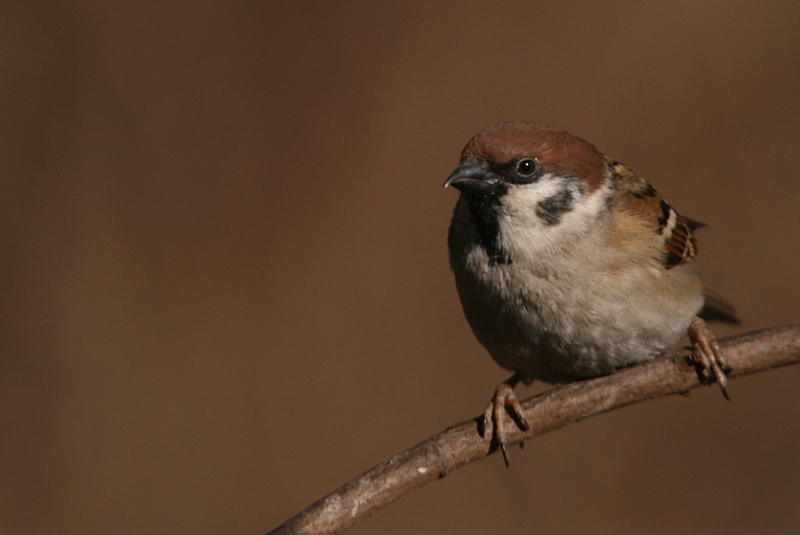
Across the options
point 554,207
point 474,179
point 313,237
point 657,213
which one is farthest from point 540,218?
point 313,237

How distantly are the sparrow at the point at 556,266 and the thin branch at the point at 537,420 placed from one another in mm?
77

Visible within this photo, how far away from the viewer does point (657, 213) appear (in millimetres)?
2500

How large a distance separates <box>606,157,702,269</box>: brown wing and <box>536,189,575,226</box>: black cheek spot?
221 mm

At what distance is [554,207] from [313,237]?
2.24 m

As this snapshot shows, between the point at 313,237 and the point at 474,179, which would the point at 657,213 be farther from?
the point at 313,237

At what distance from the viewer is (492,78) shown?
4.16 metres

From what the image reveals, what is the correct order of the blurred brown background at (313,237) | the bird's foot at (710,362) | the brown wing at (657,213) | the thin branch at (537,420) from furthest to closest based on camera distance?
the blurred brown background at (313,237)
the brown wing at (657,213)
the bird's foot at (710,362)
the thin branch at (537,420)

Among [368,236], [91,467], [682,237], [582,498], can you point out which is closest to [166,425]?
[91,467]

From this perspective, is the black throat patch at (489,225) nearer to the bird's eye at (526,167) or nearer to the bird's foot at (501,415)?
the bird's eye at (526,167)

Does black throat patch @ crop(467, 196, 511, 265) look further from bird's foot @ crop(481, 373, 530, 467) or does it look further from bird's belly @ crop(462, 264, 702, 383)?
bird's foot @ crop(481, 373, 530, 467)

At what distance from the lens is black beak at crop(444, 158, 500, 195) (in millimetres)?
2091

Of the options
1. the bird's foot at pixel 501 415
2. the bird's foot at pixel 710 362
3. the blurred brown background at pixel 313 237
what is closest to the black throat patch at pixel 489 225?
the bird's foot at pixel 501 415

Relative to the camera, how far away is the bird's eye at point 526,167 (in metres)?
2.12

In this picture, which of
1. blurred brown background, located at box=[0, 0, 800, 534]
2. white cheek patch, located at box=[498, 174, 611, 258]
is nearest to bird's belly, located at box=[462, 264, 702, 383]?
white cheek patch, located at box=[498, 174, 611, 258]
